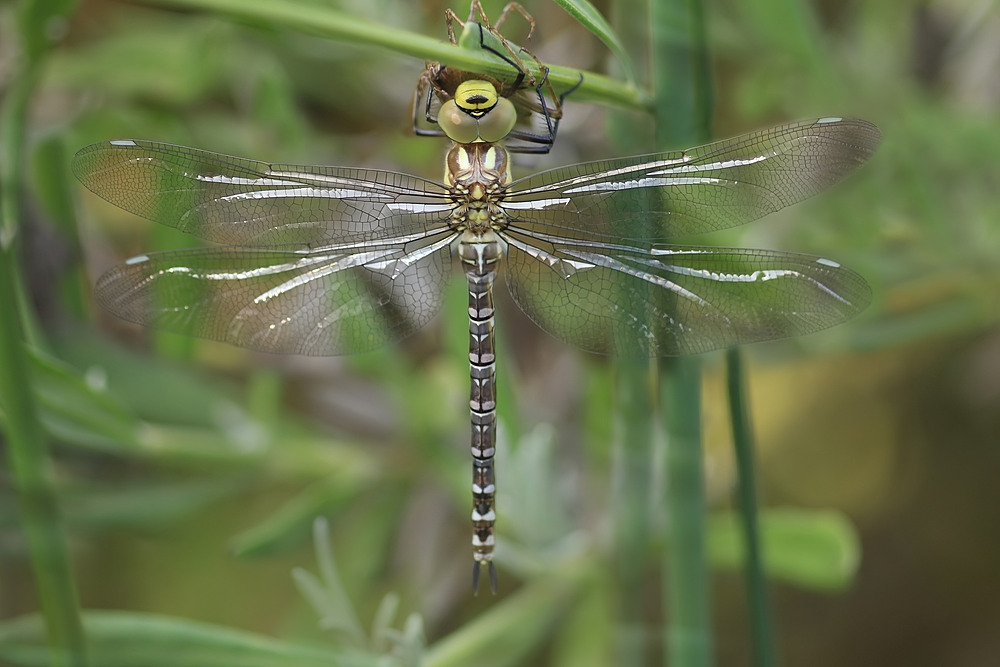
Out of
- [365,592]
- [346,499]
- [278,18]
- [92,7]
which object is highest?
[92,7]

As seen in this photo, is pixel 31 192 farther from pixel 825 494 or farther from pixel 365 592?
pixel 825 494

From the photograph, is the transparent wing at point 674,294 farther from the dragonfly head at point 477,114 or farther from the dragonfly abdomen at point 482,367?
the dragonfly head at point 477,114

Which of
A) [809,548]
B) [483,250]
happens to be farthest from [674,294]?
[809,548]

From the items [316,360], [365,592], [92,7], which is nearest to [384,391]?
[316,360]

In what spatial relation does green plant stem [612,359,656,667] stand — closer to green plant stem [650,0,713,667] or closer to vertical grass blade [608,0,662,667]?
vertical grass blade [608,0,662,667]

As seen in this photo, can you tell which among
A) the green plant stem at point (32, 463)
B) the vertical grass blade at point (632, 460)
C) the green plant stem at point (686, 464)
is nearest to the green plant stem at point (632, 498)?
the vertical grass blade at point (632, 460)

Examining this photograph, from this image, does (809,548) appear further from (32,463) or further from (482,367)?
(32,463)
